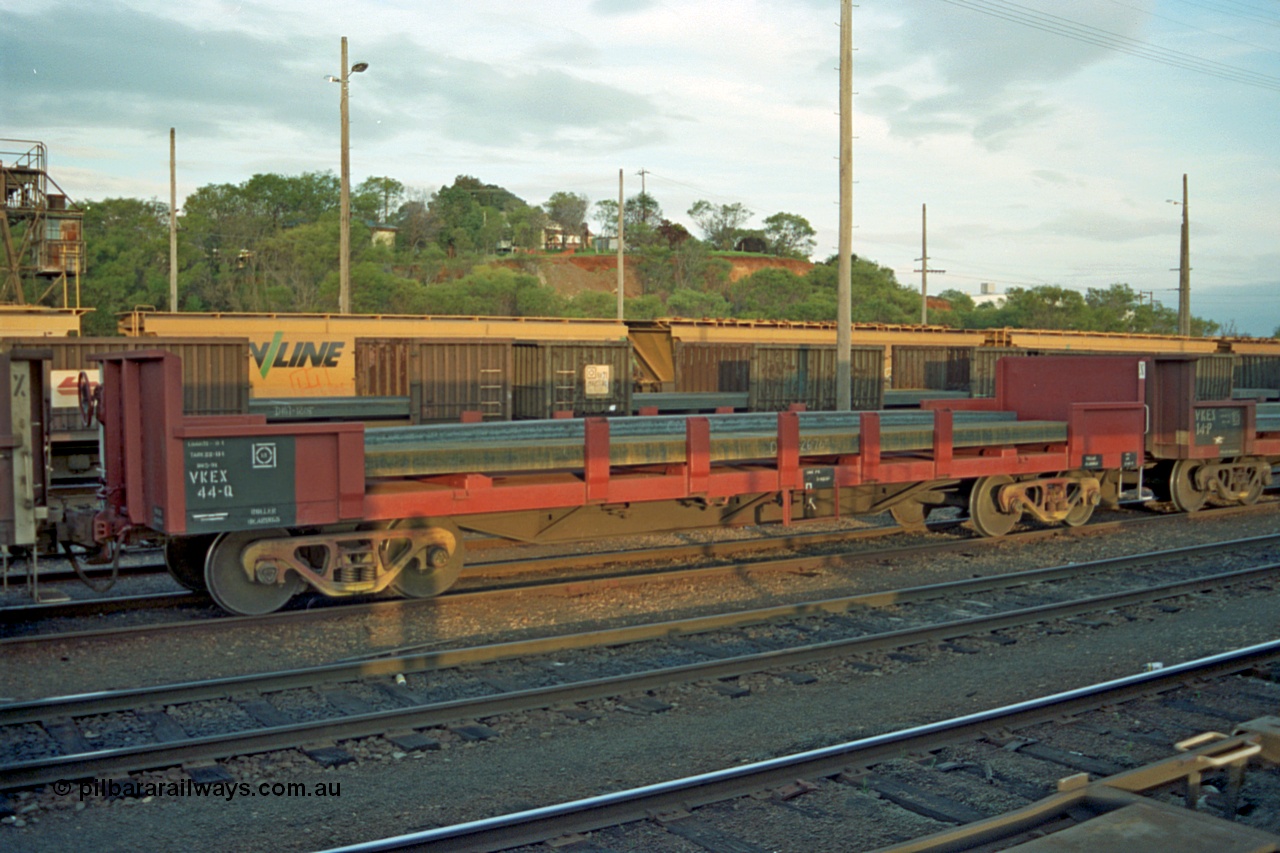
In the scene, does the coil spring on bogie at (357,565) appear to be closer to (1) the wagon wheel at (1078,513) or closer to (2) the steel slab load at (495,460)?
(2) the steel slab load at (495,460)

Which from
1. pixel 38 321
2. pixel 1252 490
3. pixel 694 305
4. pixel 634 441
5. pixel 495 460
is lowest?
pixel 1252 490

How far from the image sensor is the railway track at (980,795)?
14.9ft

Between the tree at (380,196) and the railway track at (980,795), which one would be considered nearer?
the railway track at (980,795)

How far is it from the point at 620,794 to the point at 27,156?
40.6 m

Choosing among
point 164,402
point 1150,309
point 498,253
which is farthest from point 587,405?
point 498,253

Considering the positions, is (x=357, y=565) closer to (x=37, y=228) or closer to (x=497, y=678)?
(x=497, y=678)

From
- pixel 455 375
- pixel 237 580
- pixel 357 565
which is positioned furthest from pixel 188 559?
pixel 455 375

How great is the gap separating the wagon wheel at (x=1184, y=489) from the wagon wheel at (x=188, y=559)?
13348 millimetres

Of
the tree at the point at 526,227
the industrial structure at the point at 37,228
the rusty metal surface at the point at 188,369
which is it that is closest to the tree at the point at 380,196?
the tree at the point at 526,227

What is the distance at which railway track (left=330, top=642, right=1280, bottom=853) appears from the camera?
4.54 meters

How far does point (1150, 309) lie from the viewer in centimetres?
9138

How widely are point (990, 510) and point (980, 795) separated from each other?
27.4ft

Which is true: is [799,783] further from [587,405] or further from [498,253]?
[498,253]

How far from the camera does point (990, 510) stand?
1349cm
